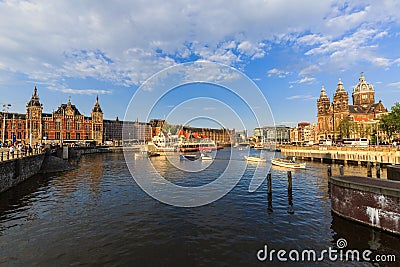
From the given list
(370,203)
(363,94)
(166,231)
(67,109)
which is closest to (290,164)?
(370,203)

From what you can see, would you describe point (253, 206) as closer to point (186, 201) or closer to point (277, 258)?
point (186, 201)

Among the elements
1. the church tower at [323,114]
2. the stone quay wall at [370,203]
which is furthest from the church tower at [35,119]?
the church tower at [323,114]

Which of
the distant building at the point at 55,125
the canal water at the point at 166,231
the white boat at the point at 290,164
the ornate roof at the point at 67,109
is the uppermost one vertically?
the ornate roof at the point at 67,109

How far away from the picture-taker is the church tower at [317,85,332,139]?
525ft

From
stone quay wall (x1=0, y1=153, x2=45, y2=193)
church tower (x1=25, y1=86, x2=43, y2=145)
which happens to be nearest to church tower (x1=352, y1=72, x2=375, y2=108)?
stone quay wall (x1=0, y1=153, x2=45, y2=193)

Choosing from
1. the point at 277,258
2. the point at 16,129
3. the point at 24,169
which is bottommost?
the point at 277,258

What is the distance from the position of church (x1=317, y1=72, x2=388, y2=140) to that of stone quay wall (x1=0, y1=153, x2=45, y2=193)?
460ft

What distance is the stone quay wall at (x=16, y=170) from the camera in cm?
2621

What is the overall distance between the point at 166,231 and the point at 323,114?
567 feet

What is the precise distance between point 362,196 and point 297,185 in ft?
56.8

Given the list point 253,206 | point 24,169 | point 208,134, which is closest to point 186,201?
point 253,206

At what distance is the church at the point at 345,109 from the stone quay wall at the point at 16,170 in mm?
140223

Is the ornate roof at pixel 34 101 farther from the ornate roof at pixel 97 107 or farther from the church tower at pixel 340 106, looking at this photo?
the church tower at pixel 340 106

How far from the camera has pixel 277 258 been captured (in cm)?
1276
